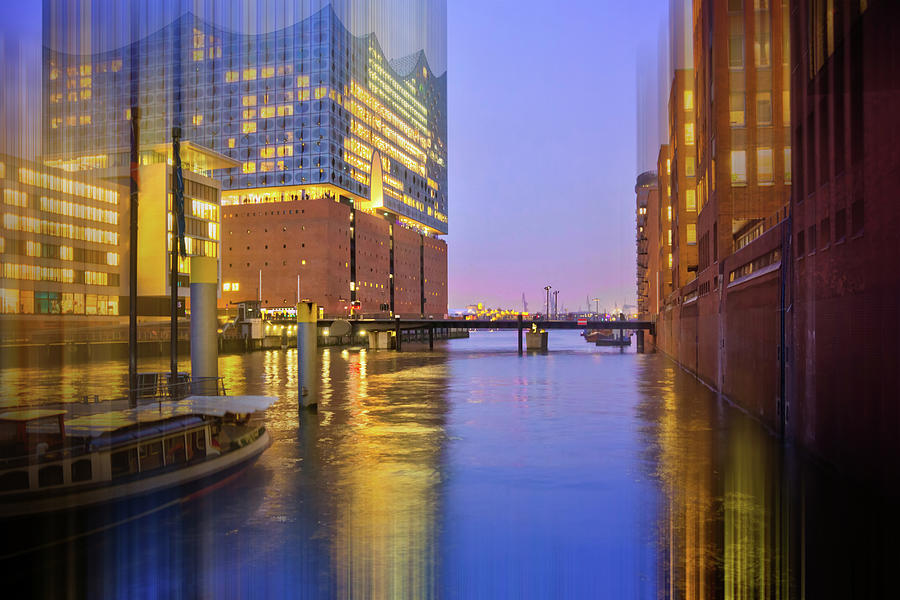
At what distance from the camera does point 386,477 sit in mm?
18250

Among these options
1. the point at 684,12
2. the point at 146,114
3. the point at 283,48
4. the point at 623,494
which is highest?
the point at 283,48

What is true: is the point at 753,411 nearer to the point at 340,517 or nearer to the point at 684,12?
the point at 340,517

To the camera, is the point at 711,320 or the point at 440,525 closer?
the point at 440,525

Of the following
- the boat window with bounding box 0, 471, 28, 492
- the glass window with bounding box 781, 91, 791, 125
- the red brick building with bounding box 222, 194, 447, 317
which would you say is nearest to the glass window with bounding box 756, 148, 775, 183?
the glass window with bounding box 781, 91, 791, 125

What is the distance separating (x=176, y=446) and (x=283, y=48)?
457ft

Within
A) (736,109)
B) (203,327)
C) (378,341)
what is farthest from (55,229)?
(736,109)

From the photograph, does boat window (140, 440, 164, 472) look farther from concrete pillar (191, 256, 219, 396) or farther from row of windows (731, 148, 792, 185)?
row of windows (731, 148, 792, 185)

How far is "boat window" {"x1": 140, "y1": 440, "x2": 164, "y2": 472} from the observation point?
17.4 metres

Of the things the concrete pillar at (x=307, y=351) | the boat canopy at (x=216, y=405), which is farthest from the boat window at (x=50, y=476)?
the concrete pillar at (x=307, y=351)

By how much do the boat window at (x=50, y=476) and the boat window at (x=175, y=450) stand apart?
2537mm

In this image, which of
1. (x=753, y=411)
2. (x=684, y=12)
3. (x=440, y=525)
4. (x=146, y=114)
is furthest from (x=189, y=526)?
(x=146, y=114)

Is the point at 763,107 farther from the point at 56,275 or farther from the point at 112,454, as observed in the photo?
the point at 56,275

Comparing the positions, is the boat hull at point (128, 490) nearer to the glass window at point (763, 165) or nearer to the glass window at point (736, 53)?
the glass window at point (763, 165)

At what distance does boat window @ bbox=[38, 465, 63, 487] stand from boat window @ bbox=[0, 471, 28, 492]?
30 centimetres
